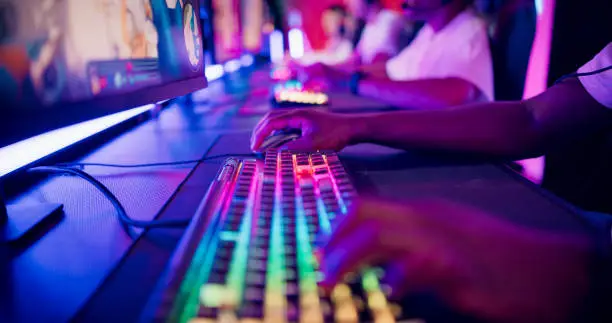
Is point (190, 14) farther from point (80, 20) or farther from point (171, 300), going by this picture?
point (171, 300)

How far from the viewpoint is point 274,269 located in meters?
0.30

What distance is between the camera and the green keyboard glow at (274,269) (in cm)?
25

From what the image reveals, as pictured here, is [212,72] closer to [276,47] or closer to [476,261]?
[476,261]

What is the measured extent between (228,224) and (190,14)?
0.62 meters

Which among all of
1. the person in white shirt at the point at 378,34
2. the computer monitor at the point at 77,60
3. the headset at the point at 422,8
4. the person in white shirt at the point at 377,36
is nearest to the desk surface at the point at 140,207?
the computer monitor at the point at 77,60

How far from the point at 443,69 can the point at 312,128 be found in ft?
Result: 3.60

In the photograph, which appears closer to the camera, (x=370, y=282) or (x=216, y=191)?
(x=370, y=282)

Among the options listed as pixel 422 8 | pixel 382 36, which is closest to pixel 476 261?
pixel 422 8

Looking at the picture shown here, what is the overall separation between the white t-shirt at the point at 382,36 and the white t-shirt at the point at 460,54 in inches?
61.0

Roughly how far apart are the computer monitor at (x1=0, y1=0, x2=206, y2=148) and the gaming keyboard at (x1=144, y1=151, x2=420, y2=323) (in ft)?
0.59

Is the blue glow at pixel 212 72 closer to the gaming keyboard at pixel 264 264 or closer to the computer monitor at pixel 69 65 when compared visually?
the computer monitor at pixel 69 65

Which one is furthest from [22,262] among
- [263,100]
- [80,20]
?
[263,100]

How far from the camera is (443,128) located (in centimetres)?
71

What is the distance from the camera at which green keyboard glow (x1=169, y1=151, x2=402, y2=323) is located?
25 cm
